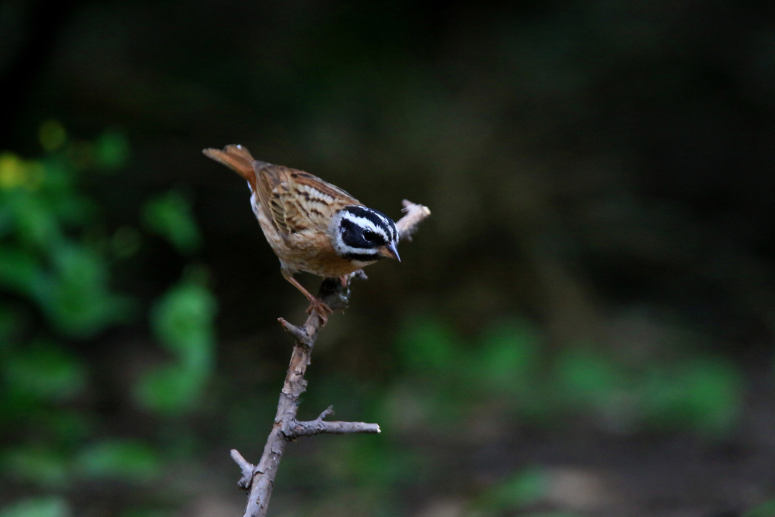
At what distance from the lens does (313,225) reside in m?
4.21

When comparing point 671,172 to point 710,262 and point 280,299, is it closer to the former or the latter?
point 710,262

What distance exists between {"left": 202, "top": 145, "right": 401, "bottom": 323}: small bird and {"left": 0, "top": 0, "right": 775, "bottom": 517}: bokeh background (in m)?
0.50

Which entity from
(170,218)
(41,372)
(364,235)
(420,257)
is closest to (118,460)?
(41,372)

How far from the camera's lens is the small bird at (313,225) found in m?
3.69

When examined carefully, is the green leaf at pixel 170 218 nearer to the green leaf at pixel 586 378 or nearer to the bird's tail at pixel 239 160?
the bird's tail at pixel 239 160

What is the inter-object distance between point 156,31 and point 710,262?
5737 mm

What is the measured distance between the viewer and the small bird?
12.1 feet

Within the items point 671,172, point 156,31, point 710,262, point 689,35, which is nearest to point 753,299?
point 710,262

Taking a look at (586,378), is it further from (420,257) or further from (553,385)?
(420,257)

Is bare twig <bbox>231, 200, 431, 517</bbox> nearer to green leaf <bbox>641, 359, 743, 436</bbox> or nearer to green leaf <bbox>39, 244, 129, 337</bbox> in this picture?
green leaf <bbox>39, 244, 129, 337</bbox>

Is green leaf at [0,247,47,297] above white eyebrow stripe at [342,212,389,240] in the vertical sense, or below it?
above

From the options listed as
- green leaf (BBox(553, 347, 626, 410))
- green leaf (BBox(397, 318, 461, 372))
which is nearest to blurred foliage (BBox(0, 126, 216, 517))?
green leaf (BBox(397, 318, 461, 372))

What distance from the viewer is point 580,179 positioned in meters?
9.32

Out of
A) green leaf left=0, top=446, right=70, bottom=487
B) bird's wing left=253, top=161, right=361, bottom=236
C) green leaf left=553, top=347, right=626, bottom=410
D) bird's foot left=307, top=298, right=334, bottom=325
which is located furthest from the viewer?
green leaf left=553, top=347, right=626, bottom=410
